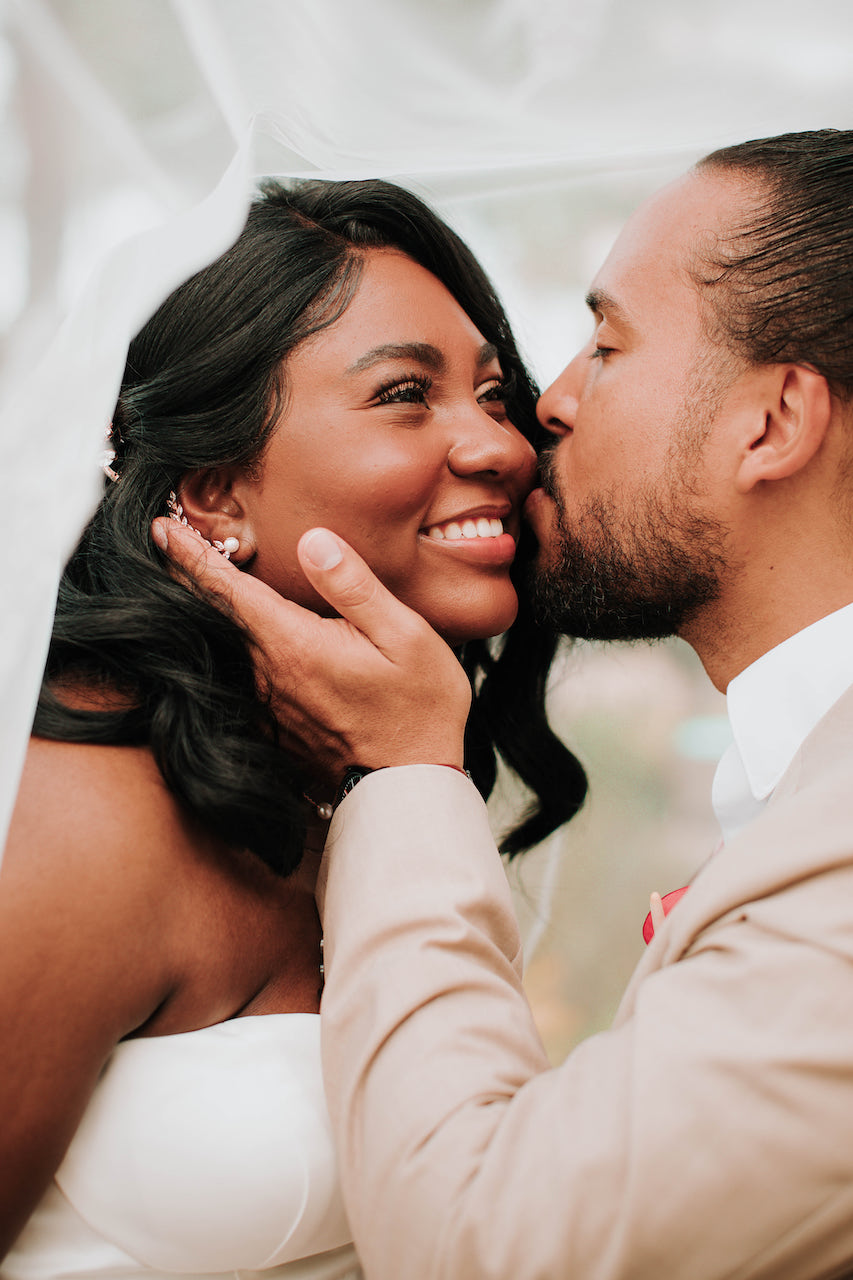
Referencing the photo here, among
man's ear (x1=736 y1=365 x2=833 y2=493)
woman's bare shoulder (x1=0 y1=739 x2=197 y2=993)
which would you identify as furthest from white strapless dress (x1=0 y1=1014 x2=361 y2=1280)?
man's ear (x1=736 y1=365 x2=833 y2=493)

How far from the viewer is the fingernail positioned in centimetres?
183

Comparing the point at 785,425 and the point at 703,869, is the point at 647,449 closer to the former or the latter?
the point at 785,425

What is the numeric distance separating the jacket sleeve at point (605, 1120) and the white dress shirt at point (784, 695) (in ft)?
Result: 2.02

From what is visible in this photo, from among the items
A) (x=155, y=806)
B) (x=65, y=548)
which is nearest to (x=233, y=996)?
(x=155, y=806)

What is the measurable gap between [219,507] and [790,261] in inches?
50.0

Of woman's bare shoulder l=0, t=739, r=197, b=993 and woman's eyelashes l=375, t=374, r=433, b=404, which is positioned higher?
woman's eyelashes l=375, t=374, r=433, b=404

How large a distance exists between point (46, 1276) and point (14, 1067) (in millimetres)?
445

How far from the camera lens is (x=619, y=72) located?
1.88 metres

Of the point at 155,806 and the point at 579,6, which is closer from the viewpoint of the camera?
the point at 155,806

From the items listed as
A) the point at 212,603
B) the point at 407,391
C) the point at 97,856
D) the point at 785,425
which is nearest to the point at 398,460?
the point at 407,391

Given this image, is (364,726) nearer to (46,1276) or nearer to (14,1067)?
(14,1067)

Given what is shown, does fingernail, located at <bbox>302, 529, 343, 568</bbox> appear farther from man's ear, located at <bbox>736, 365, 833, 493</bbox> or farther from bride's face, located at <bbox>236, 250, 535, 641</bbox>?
man's ear, located at <bbox>736, 365, 833, 493</bbox>

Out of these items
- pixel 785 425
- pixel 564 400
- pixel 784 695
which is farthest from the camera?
pixel 564 400

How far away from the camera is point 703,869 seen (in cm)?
146
